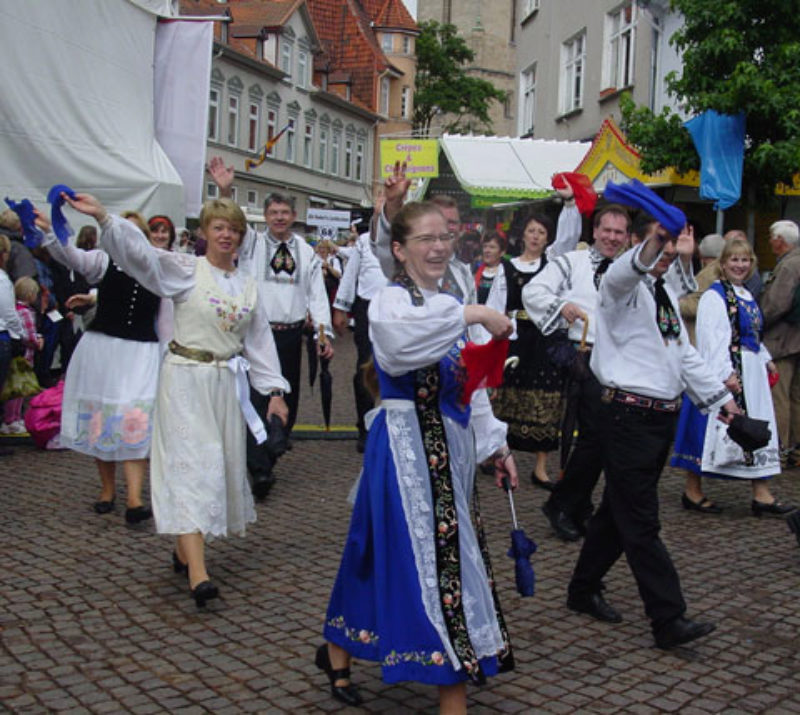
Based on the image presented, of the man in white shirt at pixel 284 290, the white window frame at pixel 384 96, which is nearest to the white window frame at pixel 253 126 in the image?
the white window frame at pixel 384 96

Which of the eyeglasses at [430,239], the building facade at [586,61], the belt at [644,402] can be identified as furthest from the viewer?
the building facade at [586,61]

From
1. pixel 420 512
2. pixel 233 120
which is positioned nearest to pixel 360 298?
pixel 420 512

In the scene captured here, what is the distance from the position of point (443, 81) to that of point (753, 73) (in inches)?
1975

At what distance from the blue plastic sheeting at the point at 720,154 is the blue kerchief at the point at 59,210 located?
8345 millimetres

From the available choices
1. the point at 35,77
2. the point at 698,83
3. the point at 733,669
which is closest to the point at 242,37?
the point at 35,77

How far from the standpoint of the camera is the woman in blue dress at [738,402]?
7160 millimetres

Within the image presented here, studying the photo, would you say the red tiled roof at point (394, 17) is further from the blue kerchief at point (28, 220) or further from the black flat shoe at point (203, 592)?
the black flat shoe at point (203, 592)

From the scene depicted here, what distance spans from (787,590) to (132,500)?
378 cm

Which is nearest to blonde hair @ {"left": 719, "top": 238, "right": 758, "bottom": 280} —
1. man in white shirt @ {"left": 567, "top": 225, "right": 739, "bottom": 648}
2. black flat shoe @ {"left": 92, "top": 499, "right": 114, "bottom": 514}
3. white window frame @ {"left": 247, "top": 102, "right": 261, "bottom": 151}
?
man in white shirt @ {"left": 567, "top": 225, "right": 739, "bottom": 648}

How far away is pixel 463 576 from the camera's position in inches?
145

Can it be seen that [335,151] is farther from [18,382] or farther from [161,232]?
[161,232]

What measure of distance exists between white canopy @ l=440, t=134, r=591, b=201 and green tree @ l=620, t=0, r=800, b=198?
6064 mm

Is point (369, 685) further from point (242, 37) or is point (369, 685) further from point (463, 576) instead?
point (242, 37)

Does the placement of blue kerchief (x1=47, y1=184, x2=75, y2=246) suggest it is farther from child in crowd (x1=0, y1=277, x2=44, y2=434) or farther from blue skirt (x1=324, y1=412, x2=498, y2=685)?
child in crowd (x1=0, y1=277, x2=44, y2=434)
